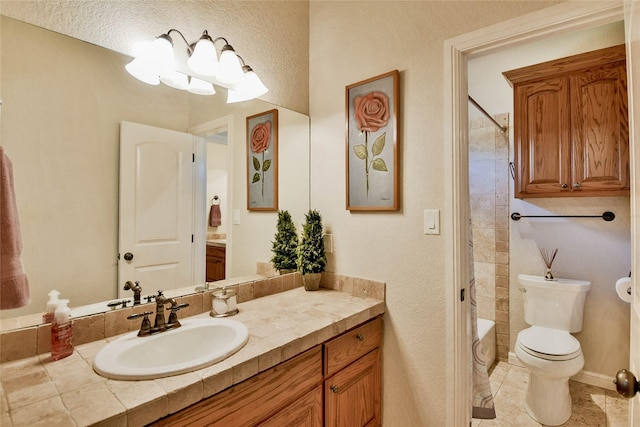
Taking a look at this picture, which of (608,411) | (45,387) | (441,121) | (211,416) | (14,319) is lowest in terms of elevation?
(608,411)

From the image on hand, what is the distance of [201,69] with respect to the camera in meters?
1.46

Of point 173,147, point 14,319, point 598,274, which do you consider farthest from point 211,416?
point 598,274

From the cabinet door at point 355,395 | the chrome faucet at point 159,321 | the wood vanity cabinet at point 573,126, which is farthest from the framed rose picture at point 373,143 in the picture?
the wood vanity cabinet at point 573,126

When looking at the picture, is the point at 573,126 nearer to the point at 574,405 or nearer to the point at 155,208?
the point at 574,405

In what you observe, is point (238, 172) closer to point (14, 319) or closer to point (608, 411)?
point (14, 319)

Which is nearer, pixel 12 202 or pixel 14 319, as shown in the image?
pixel 12 202

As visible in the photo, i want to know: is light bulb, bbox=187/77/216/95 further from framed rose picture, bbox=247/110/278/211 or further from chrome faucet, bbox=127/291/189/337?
chrome faucet, bbox=127/291/189/337

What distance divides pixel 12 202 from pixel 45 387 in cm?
50

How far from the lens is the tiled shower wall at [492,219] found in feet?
8.87

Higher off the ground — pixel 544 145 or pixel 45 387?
pixel 544 145

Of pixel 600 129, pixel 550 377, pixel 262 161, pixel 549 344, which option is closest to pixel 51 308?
pixel 262 161

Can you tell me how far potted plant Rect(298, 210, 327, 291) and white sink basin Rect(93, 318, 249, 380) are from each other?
0.60 m

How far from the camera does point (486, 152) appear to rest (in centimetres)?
280

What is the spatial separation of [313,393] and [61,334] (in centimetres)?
91
